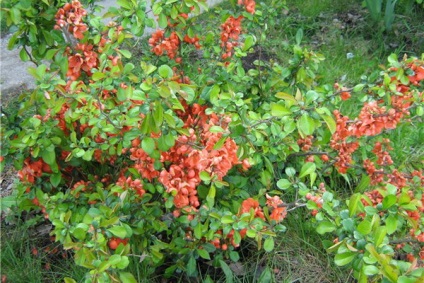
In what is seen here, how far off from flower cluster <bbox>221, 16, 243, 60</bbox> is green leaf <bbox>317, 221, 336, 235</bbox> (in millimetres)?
900

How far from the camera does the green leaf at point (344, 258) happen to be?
1.29 m

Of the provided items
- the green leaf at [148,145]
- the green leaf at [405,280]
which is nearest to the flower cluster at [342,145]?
the green leaf at [148,145]

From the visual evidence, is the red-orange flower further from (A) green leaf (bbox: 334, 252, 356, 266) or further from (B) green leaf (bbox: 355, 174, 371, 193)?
(B) green leaf (bbox: 355, 174, 371, 193)

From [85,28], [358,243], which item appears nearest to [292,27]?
[85,28]

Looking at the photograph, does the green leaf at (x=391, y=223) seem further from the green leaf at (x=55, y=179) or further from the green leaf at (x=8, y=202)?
the green leaf at (x=8, y=202)

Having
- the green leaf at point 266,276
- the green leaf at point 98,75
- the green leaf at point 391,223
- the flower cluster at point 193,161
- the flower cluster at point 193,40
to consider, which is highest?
the green leaf at point 98,75

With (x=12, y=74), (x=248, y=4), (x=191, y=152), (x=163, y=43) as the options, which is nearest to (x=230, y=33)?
(x=248, y=4)

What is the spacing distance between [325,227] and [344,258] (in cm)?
16

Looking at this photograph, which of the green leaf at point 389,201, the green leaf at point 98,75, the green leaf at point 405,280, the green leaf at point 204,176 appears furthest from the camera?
the green leaf at point 98,75

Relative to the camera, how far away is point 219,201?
184cm

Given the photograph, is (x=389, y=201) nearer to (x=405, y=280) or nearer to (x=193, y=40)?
(x=405, y=280)

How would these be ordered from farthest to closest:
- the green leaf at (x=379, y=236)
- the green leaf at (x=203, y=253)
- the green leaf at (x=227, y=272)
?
the green leaf at (x=227, y=272) < the green leaf at (x=203, y=253) < the green leaf at (x=379, y=236)

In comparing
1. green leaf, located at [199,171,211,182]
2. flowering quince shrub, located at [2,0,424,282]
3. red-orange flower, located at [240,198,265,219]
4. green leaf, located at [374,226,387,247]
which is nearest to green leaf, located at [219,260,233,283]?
flowering quince shrub, located at [2,0,424,282]

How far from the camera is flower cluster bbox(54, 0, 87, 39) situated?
1777 mm
